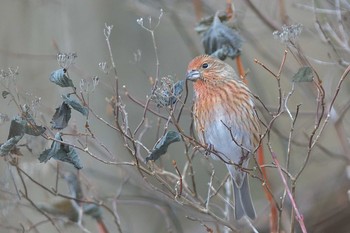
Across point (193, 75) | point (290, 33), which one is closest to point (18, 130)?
point (290, 33)

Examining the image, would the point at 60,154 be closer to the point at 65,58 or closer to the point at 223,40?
the point at 65,58

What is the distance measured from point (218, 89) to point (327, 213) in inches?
84.5

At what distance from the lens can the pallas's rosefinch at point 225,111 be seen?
5.70 meters

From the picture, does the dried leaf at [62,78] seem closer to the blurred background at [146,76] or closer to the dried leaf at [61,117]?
the dried leaf at [61,117]

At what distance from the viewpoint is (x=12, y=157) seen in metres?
4.58

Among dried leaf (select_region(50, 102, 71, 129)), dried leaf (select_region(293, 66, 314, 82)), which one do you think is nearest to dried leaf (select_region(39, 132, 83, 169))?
dried leaf (select_region(50, 102, 71, 129))

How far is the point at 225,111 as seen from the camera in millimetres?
5781

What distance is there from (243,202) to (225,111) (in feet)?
2.32

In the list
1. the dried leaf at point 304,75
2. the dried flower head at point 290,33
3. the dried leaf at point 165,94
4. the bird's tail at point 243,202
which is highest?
the dried flower head at point 290,33

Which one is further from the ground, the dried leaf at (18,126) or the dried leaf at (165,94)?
the dried leaf at (18,126)

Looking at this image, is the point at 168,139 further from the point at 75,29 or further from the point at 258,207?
the point at 75,29

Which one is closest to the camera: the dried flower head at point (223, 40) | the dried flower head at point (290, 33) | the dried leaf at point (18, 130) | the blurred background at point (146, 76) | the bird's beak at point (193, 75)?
the dried flower head at point (290, 33)

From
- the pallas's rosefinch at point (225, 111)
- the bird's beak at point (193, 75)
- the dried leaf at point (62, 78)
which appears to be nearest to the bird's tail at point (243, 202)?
the pallas's rosefinch at point (225, 111)

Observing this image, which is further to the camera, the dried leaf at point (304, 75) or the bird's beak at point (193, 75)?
the bird's beak at point (193, 75)
